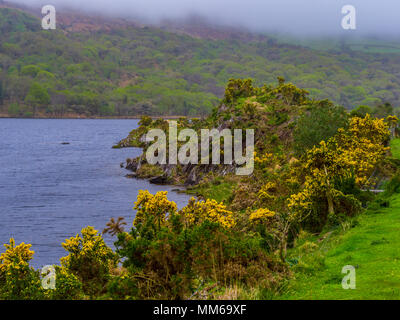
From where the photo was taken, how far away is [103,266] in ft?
67.1

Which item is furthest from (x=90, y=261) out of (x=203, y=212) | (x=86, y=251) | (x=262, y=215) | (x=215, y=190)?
(x=215, y=190)

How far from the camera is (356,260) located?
18766 mm

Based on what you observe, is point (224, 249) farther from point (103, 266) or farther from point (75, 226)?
point (75, 226)

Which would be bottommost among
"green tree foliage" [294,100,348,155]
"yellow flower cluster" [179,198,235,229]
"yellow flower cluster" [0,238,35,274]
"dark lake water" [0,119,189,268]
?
"dark lake water" [0,119,189,268]

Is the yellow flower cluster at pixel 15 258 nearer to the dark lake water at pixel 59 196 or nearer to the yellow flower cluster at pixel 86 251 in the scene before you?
the yellow flower cluster at pixel 86 251

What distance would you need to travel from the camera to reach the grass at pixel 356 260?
49.0ft

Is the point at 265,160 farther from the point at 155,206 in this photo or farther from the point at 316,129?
the point at 155,206

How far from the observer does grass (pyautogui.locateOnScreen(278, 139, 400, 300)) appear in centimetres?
1492

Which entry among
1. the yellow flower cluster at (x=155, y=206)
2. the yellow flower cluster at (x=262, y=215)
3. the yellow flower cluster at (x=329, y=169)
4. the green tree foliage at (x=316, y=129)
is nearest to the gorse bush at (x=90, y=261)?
the yellow flower cluster at (x=155, y=206)

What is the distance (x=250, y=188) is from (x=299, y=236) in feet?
75.2

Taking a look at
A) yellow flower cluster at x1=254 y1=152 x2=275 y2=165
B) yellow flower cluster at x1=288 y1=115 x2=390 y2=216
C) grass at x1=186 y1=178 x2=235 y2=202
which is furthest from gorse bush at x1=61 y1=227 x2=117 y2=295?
yellow flower cluster at x1=254 y1=152 x2=275 y2=165

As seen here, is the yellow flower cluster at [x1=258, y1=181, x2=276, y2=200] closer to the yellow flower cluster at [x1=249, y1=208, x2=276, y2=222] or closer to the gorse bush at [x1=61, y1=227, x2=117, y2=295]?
the yellow flower cluster at [x1=249, y1=208, x2=276, y2=222]

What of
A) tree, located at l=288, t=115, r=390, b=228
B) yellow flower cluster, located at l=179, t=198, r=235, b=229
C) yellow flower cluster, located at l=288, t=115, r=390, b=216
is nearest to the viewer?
yellow flower cluster, located at l=179, t=198, r=235, b=229
